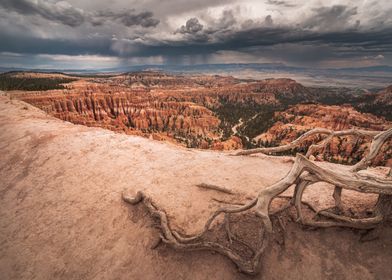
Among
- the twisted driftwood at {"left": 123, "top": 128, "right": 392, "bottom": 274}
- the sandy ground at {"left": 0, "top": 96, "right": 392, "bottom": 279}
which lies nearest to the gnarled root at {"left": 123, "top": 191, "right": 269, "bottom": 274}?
the twisted driftwood at {"left": 123, "top": 128, "right": 392, "bottom": 274}

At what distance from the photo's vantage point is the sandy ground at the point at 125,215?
542 cm

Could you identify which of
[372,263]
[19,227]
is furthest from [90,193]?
[372,263]

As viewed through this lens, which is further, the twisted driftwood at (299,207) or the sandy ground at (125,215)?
the sandy ground at (125,215)

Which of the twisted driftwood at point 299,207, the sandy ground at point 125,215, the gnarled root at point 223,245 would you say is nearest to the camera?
the twisted driftwood at point 299,207

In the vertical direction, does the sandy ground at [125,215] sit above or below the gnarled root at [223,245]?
below

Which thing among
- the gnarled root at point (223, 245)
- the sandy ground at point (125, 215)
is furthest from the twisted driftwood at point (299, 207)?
the sandy ground at point (125, 215)

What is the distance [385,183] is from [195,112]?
359 ft

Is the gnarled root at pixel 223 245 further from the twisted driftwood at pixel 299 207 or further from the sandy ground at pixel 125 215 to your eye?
the sandy ground at pixel 125 215

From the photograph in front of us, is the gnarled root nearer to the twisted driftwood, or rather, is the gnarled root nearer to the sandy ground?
the twisted driftwood

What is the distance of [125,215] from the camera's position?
7836 mm

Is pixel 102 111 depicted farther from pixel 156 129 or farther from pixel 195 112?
pixel 195 112

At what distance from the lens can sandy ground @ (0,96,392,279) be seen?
542 centimetres

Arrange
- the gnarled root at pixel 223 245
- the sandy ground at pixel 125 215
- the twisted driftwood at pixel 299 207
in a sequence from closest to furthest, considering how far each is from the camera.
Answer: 1. the twisted driftwood at pixel 299 207
2. the gnarled root at pixel 223 245
3. the sandy ground at pixel 125 215

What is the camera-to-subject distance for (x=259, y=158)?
11.8 metres
